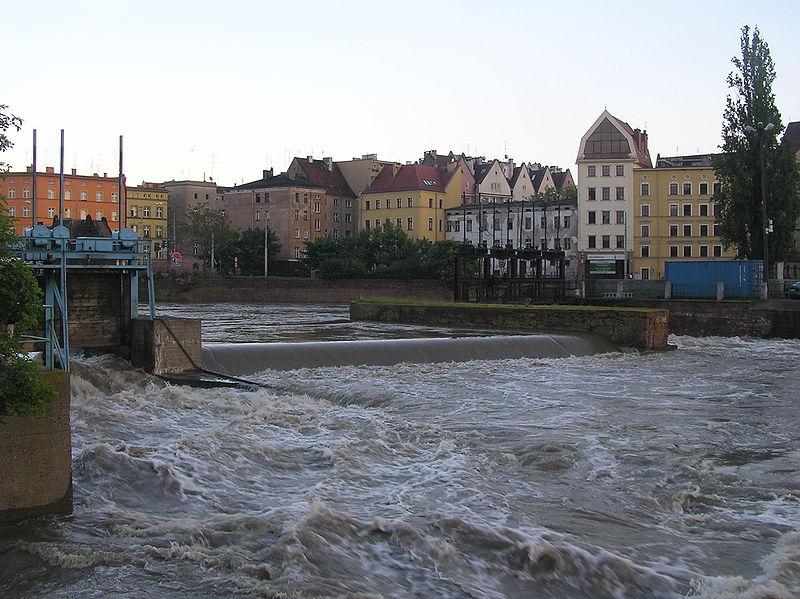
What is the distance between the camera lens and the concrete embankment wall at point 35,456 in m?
10.8

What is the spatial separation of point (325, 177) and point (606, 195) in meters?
41.2

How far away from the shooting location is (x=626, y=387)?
1011 inches

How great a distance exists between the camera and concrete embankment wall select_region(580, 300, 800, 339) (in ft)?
148

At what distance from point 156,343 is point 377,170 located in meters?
97.1

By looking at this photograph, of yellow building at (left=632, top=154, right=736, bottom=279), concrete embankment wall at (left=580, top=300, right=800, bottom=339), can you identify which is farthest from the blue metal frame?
yellow building at (left=632, top=154, right=736, bottom=279)

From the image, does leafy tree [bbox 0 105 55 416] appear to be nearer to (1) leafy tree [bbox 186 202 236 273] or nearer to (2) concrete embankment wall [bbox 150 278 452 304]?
(2) concrete embankment wall [bbox 150 278 452 304]

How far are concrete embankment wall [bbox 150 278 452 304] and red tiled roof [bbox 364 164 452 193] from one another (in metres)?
26.5

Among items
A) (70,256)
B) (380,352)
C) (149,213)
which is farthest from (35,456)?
(149,213)

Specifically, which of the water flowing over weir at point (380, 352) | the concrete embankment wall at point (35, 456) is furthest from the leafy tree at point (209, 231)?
the concrete embankment wall at point (35, 456)

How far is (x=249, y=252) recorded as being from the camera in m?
104

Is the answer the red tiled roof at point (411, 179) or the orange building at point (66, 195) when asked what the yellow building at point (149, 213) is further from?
the red tiled roof at point (411, 179)

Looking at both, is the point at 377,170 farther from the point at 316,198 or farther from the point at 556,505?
the point at 556,505

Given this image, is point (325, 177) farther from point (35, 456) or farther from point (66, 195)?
point (35, 456)

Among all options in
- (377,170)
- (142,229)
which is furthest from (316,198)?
(142,229)
